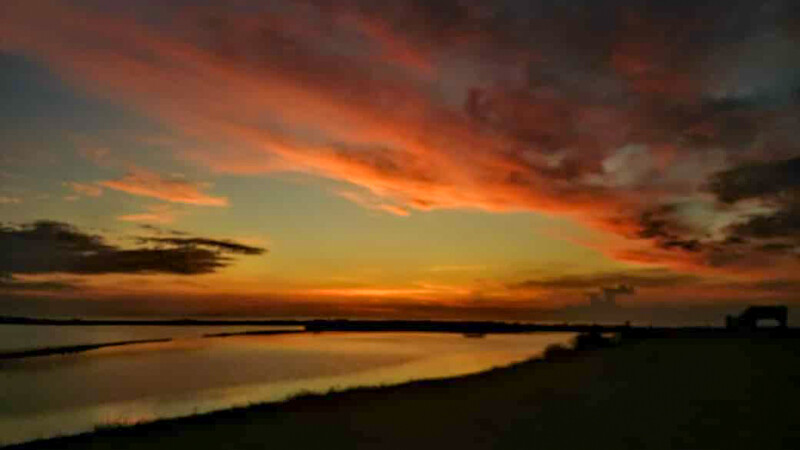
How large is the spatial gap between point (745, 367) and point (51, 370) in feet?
142

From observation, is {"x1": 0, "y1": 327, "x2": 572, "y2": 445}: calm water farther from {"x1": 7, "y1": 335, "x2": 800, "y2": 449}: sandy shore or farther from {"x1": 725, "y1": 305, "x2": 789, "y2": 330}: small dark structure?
{"x1": 725, "y1": 305, "x2": 789, "y2": 330}: small dark structure

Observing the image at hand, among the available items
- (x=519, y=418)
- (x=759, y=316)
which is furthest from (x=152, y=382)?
(x=759, y=316)

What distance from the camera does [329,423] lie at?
58.1ft

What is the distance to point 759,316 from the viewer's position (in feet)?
249

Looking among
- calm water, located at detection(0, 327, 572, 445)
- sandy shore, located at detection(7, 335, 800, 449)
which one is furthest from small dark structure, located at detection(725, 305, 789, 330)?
sandy shore, located at detection(7, 335, 800, 449)

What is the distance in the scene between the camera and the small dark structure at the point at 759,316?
7400 centimetres

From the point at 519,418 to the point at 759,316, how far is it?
68.9 m

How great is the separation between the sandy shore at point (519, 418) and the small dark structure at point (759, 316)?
5243cm

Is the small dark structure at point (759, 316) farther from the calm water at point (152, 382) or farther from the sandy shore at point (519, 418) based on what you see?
the sandy shore at point (519, 418)

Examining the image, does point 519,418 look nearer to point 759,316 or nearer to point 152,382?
point 152,382

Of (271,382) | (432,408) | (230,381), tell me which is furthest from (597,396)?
(230,381)

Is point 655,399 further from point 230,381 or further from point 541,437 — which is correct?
point 230,381

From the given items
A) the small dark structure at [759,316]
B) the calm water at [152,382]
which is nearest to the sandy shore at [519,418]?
the calm water at [152,382]

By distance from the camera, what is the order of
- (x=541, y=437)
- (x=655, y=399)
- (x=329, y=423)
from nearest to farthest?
(x=541, y=437) → (x=329, y=423) → (x=655, y=399)
